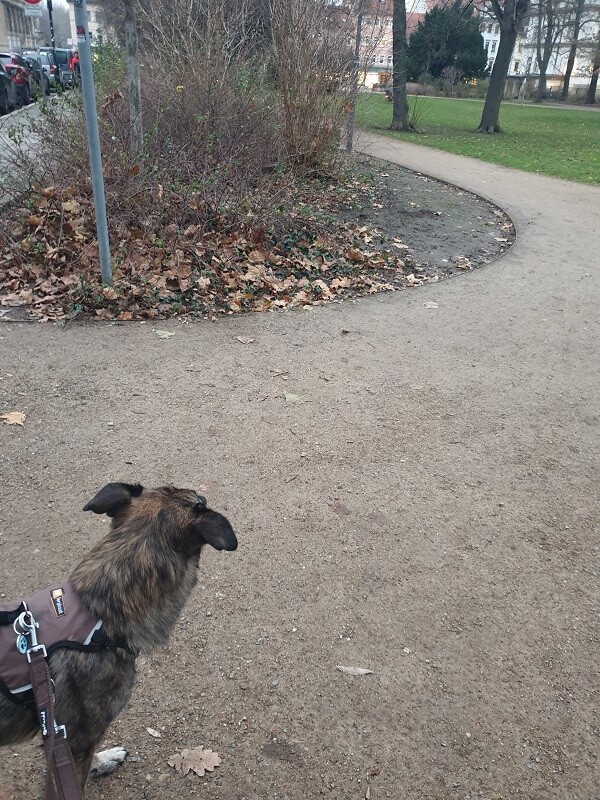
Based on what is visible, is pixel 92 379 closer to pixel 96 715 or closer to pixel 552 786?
pixel 96 715

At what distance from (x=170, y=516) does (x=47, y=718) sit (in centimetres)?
73

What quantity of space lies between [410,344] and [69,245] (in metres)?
4.05

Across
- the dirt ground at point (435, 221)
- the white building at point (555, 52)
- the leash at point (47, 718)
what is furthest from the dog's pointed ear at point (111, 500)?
the white building at point (555, 52)

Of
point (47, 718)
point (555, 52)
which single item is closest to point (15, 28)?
point (555, 52)

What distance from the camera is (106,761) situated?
238 centimetres

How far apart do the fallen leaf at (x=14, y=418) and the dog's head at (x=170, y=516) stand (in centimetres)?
262

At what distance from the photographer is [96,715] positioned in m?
2.04

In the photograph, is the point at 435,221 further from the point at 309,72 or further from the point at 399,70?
the point at 399,70

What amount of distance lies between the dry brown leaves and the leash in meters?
4.84

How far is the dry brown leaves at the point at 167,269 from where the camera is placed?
6609 mm

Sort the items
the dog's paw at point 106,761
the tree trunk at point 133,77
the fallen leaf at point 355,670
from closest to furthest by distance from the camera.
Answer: the dog's paw at point 106,761, the fallen leaf at point 355,670, the tree trunk at point 133,77

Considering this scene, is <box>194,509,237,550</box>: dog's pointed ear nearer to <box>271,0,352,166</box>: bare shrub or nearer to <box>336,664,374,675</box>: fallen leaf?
<box>336,664,374,675</box>: fallen leaf

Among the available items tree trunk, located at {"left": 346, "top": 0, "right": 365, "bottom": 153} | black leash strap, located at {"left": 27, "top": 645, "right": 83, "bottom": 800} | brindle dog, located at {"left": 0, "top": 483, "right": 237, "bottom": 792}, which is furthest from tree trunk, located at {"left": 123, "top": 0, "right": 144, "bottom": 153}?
black leash strap, located at {"left": 27, "top": 645, "right": 83, "bottom": 800}

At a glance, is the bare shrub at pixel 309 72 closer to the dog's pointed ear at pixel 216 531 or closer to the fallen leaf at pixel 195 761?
the dog's pointed ear at pixel 216 531
